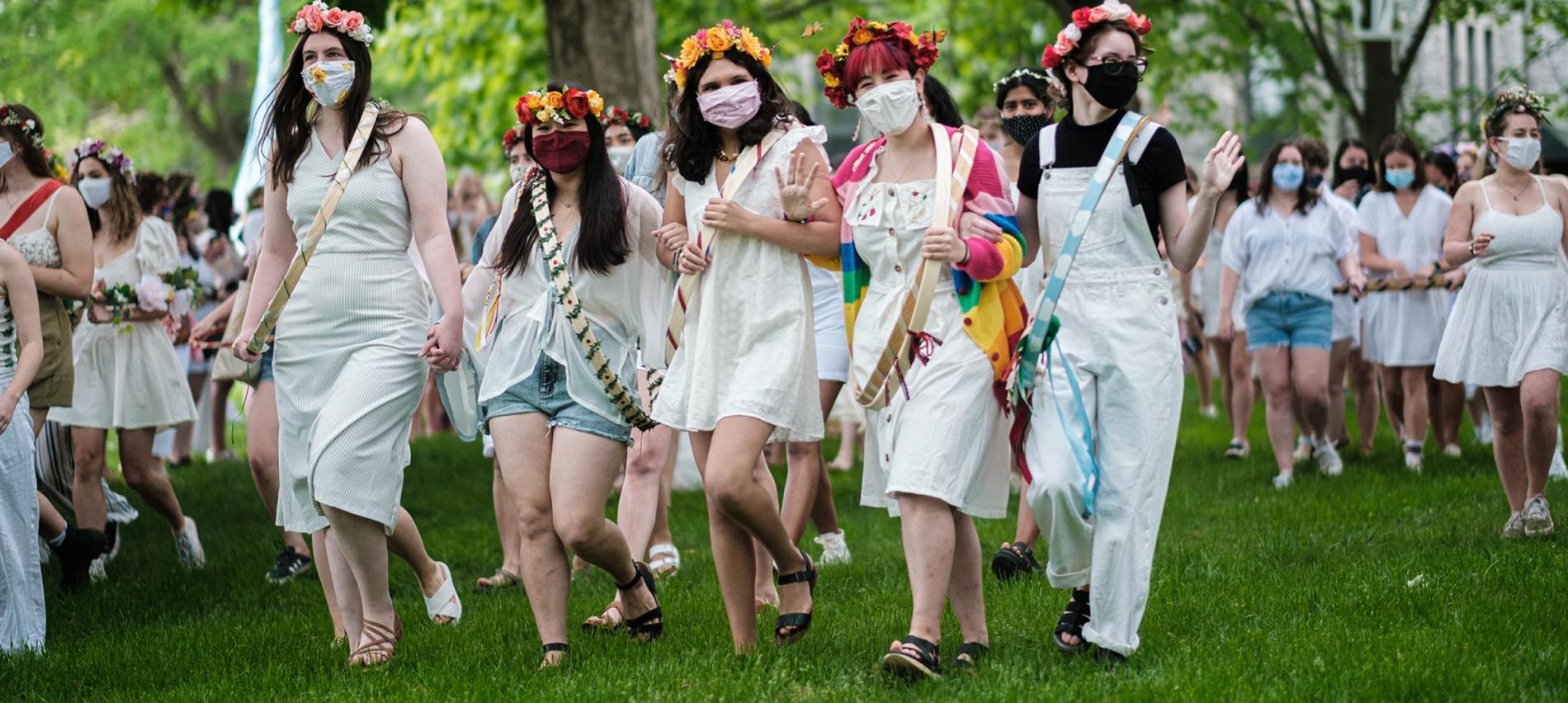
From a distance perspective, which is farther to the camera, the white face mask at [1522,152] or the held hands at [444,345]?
the white face mask at [1522,152]

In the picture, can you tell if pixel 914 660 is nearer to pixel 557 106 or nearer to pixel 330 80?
pixel 557 106

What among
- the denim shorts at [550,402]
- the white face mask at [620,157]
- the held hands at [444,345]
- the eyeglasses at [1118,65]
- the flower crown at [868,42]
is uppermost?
the flower crown at [868,42]

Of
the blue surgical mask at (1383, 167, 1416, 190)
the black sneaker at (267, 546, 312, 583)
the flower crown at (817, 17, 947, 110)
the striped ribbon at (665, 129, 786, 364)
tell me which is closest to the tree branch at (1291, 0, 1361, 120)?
the blue surgical mask at (1383, 167, 1416, 190)

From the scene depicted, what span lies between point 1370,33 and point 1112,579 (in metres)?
12.7

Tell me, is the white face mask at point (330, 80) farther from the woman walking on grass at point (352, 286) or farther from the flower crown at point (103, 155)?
the flower crown at point (103, 155)

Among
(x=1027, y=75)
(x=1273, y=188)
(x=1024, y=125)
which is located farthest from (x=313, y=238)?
(x=1273, y=188)

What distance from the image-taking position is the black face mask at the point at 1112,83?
5.78 metres

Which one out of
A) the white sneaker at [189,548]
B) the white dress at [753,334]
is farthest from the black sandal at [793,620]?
the white sneaker at [189,548]

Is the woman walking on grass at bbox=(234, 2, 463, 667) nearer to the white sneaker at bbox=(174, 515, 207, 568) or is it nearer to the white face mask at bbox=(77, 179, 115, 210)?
the white sneaker at bbox=(174, 515, 207, 568)

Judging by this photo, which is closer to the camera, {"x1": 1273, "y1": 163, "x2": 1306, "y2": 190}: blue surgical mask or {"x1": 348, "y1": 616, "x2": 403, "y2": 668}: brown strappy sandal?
{"x1": 348, "y1": 616, "x2": 403, "y2": 668}: brown strappy sandal

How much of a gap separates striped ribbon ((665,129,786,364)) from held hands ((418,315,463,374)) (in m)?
0.78

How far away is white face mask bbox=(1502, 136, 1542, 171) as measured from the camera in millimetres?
Result: 8906

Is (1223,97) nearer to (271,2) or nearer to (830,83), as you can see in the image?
(271,2)

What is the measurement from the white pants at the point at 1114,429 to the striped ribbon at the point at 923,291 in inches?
18.2
